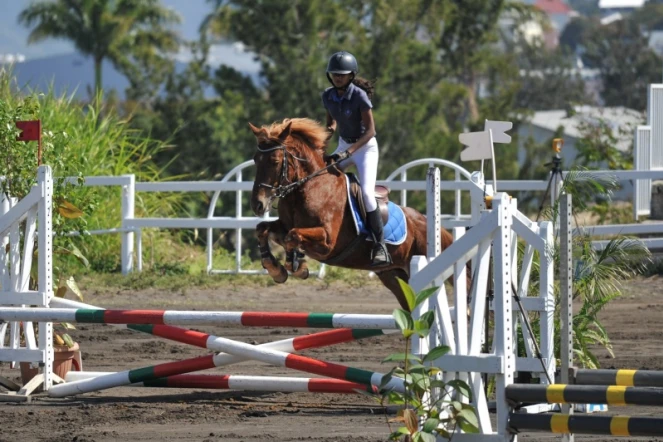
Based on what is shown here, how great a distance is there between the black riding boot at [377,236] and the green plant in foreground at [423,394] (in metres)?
3.00

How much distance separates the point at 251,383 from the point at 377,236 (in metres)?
1.66

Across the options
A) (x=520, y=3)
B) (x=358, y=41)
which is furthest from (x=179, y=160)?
(x=520, y=3)

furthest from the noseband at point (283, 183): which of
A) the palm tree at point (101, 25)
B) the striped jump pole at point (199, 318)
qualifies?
the palm tree at point (101, 25)

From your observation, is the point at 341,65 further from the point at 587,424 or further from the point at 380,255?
the point at 587,424

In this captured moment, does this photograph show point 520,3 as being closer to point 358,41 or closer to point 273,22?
point 358,41

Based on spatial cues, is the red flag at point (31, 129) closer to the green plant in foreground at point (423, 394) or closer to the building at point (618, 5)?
the green plant in foreground at point (423, 394)

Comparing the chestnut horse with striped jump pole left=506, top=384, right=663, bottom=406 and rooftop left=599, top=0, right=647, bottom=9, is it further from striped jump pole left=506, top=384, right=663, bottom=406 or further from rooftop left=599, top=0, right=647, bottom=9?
rooftop left=599, top=0, right=647, bottom=9

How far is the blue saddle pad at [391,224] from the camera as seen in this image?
26.7ft

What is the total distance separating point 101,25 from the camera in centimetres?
4112

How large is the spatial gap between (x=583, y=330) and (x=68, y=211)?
377cm

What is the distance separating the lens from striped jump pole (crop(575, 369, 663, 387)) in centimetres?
503

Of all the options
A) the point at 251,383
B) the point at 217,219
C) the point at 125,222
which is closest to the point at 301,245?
the point at 251,383

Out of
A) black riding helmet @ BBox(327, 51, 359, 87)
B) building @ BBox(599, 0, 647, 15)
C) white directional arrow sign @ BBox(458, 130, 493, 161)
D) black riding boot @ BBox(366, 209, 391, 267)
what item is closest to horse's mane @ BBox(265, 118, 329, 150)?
black riding helmet @ BBox(327, 51, 359, 87)

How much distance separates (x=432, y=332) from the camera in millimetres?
5340
